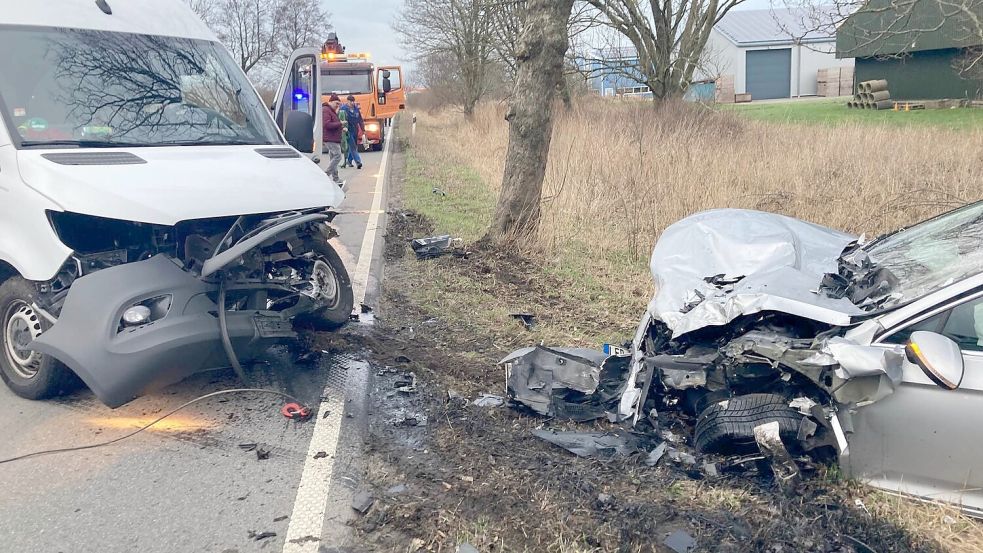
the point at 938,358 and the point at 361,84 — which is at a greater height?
the point at 361,84

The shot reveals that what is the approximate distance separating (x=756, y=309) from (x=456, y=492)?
66.4 inches

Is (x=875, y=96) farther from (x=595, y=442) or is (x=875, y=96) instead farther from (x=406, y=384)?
(x=595, y=442)

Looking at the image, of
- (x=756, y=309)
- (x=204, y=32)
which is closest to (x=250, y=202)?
(x=204, y=32)

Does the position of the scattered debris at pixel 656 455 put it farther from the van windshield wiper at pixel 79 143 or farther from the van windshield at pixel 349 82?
the van windshield at pixel 349 82

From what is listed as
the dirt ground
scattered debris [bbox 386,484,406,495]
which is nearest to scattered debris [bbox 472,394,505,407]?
the dirt ground

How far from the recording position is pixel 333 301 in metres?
5.61

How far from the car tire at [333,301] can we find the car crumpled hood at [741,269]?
2.42 meters

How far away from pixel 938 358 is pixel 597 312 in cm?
355

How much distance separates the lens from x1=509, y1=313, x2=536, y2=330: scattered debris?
6004mm

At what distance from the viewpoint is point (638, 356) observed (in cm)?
419

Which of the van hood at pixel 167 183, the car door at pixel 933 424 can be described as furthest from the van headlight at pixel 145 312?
the car door at pixel 933 424

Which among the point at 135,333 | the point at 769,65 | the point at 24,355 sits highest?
the point at 769,65

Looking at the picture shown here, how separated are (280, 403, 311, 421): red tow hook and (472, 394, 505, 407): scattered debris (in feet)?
3.38

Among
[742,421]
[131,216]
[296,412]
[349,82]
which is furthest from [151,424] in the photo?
[349,82]
